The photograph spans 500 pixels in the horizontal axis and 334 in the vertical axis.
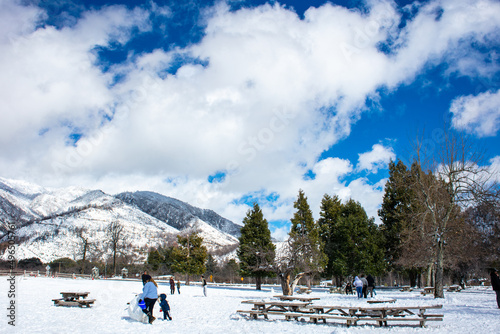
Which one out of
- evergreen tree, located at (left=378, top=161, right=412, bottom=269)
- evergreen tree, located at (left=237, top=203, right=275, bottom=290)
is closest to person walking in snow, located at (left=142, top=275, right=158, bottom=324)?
evergreen tree, located at (left=237, top=203, right=275, bottom=290)

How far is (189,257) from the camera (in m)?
49.0

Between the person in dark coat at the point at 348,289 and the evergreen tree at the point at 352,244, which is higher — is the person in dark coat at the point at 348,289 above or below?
below

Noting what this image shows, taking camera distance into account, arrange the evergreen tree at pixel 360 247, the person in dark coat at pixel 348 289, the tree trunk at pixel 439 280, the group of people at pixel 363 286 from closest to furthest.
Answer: the tree trunk at pixel 439 280 → the group of people at pixel 363 286 → the person in dark coat at pixel 348 289 → the evergreen tree at pixel 360 247

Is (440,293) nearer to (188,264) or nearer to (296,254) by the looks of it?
(296,254)

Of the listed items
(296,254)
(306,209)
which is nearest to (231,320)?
(296,254)

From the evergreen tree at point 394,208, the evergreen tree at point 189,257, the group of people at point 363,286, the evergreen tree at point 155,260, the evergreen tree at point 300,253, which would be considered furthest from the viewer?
the evergreen tree at point 155,260

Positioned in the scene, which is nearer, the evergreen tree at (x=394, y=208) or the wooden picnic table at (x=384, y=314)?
the wooden picnic table at (x=384, y=314)

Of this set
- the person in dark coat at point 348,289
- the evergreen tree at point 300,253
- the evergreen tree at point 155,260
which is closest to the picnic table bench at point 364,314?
the evergreen tree at point 300,253

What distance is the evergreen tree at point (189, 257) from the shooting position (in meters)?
48.3

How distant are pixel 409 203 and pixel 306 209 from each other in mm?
12858

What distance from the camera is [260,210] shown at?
45438mm

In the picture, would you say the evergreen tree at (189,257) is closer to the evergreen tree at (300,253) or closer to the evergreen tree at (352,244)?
the evergreen tree at (300,253)

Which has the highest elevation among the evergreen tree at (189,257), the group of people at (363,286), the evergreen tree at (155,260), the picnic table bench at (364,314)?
the picnic table bench at (364,314)

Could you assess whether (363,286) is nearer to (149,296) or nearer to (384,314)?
(384,314)
